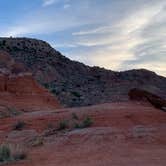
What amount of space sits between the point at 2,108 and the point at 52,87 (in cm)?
2339

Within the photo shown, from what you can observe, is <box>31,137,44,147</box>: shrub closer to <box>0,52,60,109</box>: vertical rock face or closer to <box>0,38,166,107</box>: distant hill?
<box>0,52,60,109</box>: vertical rock face

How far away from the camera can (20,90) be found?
41.9m

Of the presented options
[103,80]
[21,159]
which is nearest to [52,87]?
[103,80]

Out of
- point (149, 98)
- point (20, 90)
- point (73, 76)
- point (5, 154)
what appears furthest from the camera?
point (73, 76)

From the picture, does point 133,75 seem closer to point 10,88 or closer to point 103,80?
point 103,80

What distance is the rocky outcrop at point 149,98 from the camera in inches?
1241

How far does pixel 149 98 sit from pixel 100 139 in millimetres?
15651

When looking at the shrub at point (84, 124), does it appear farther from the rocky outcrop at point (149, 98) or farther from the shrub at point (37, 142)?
the rocky outcrop at point (149, 98)

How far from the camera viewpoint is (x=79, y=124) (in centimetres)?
2139

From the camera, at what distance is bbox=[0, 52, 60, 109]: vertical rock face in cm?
3922

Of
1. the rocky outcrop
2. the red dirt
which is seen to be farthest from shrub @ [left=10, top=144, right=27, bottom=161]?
the rocky outcrop

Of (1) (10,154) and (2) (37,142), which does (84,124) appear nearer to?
(2) (37,142)

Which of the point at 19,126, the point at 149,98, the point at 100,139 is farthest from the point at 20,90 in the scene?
the point at 100,139

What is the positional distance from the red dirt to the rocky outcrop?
6338mm
